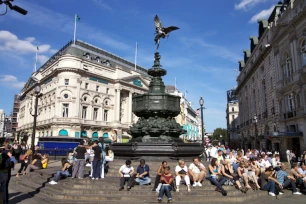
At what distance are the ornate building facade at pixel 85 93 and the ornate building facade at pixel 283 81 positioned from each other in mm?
32994

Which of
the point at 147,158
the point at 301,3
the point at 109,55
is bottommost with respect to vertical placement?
the point at 147,158

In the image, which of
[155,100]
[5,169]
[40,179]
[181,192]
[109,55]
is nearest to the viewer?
[5,169]

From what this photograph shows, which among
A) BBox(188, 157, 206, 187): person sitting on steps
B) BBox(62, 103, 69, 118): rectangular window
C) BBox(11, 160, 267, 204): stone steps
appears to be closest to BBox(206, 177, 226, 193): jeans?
BBox(11, 160, 267, 204): stone steps

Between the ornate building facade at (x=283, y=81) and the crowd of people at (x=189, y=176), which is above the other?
the ornate building facade at (x=283, y=81)

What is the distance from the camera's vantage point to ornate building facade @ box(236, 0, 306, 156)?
27.6m

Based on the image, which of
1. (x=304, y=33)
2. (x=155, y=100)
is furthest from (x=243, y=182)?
(x=304, y=33)

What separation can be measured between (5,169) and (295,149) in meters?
32.4

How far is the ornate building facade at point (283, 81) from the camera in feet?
90.6

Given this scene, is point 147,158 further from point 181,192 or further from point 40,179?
point 40,179

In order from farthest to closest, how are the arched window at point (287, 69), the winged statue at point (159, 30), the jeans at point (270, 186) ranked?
the arched window at point (287, 69) < the winged statue at point (159, 30) < the jeans at point (270, 186)

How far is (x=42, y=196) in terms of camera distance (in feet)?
27.2

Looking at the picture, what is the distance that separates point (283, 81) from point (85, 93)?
40138 millimetres

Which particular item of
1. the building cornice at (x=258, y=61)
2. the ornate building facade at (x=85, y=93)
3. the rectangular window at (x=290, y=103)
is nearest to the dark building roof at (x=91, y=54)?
the ornate building facade at (x=85, y=93)

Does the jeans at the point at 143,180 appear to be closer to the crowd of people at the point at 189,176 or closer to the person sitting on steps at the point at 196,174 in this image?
the crowd of people at the point at 189,176
